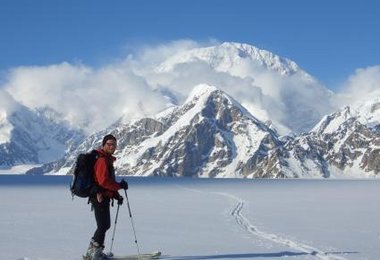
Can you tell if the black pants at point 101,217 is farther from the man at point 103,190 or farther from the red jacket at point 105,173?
the red jacket at point 105,173

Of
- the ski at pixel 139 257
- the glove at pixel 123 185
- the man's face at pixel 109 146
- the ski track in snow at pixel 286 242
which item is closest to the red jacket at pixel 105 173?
the man's face at pixel 109 146

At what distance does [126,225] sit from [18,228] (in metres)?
4.54

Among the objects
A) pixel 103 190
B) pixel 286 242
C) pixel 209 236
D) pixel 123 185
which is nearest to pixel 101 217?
pixel 103 190

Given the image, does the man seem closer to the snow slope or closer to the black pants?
the black pants

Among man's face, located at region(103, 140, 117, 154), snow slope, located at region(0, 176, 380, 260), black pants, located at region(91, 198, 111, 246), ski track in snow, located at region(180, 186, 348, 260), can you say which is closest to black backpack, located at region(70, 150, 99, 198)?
man's face, located at region(103, 140, 117, 154)

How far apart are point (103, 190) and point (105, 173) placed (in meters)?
0.53

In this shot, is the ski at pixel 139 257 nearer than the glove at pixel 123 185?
No

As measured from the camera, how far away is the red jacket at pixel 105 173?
14703 millimetres

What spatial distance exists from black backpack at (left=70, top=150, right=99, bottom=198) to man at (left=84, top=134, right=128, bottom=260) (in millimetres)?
102

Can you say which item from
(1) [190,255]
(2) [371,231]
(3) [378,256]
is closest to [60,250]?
(1) [190,255]

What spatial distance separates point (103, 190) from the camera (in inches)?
590

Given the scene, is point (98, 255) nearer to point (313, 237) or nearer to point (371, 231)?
point (313, 237)

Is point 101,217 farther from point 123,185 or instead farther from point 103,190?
point 123,185

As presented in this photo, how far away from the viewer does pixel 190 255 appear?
17031 mm
